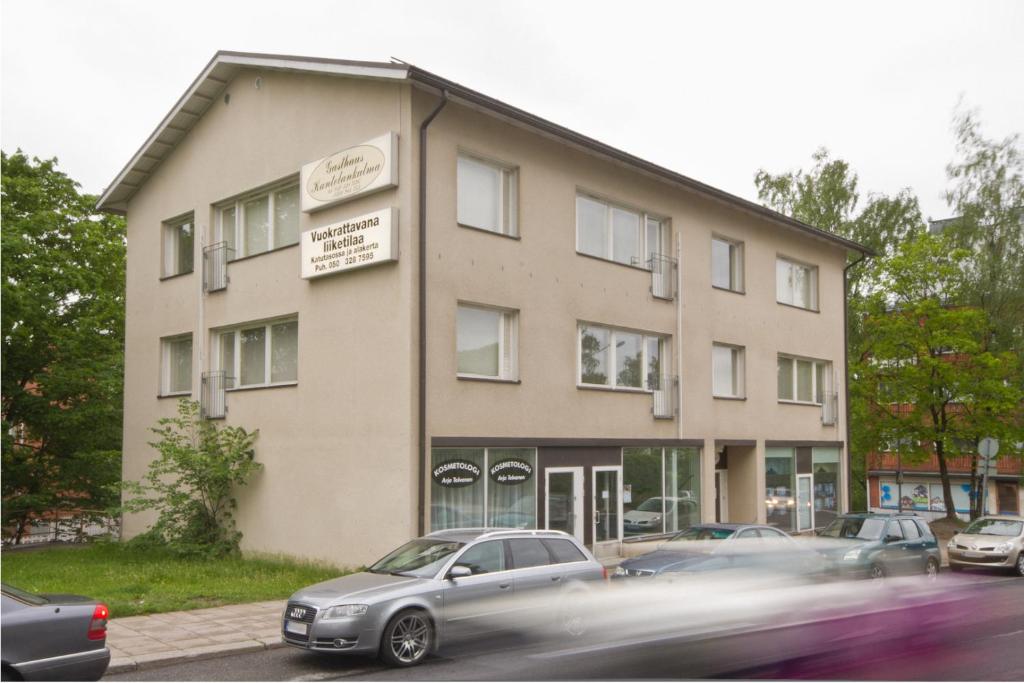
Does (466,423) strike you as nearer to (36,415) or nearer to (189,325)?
(189,325)

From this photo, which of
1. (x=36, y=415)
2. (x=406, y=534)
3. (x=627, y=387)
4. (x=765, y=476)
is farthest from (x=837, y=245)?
(x=36, y=415)

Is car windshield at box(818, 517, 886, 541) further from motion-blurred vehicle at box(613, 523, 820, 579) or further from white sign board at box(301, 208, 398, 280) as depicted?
white sign board at box(301, 208, 398, 280)

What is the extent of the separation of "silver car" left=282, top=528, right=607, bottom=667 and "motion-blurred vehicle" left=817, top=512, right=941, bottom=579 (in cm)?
648

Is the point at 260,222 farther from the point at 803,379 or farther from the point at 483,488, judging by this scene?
the point at 803,379

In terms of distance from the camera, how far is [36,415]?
26891 millimetres

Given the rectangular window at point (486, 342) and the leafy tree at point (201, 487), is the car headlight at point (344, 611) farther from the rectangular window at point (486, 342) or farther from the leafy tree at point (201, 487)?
the leafy tree at point (201, 487)

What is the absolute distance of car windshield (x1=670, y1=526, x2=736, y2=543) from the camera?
15.2 meters

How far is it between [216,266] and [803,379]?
1680 cm

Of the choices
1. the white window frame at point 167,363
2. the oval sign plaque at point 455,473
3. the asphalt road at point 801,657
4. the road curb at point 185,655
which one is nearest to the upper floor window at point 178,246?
the white window frame at point 167,363

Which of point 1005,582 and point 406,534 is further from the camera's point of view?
point 1005,582

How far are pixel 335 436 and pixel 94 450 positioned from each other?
532 inches

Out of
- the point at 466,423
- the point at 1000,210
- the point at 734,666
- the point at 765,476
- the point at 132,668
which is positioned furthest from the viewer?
the point at 1000,210

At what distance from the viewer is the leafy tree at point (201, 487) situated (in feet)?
62.2

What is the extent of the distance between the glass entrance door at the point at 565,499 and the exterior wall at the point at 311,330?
3608mm
